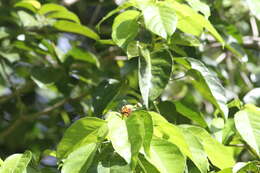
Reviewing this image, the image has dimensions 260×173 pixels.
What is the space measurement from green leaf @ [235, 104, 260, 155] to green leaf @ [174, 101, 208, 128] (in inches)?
8.9

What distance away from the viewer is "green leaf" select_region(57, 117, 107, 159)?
1113 millimetres

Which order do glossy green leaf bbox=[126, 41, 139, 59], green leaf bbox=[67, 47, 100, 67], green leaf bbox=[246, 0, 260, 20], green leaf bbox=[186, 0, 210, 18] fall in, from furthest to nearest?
green leaf bbox=[67, 47, 100, 67] < green leaf bbox=[246, 0, 260, 20] < green leaf bbox=[186, 0, 210, 18] < glossy green leaf bbox=[126, 41, 139, 59]

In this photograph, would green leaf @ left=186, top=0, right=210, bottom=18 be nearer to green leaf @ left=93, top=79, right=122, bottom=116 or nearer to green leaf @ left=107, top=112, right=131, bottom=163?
green leaf @ left=93, top=79, right=122, bottom=116

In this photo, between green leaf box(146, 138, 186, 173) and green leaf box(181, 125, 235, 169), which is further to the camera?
green leaf box(181, 125, 235, 169)

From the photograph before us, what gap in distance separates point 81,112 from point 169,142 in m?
0.98

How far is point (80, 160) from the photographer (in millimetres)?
1095

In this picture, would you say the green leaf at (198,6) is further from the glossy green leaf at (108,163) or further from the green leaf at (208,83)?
the glossy green leaf at (108,163)

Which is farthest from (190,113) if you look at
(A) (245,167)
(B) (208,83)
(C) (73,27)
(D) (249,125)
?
(C) (73,27)

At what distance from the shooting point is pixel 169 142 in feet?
3.56

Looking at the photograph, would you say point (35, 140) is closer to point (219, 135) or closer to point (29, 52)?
point (29, 52)

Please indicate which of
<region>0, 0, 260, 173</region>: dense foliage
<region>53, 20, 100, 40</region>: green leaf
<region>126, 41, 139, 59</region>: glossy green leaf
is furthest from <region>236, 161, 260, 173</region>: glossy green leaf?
<region>53, 20, 100, 40</region>: green leaf

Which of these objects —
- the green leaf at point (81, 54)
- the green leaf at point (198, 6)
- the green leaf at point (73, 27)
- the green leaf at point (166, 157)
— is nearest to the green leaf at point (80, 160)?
the green leaf at point (166, 157)

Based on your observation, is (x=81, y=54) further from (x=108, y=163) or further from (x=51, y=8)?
(x=108, y=163)

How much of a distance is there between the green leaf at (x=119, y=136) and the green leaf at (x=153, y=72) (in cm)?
11
